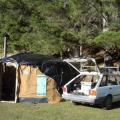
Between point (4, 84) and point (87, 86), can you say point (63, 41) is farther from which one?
point (87, 86)

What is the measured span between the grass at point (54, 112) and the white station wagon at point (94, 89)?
16.4 inches

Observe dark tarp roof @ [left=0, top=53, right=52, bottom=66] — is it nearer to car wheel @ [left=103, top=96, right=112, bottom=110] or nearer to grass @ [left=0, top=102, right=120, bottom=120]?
grass @ [left=0, top=102, right=120, bottom=120]

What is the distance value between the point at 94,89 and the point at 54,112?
2.03 metres

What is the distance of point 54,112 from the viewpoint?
16.3 metres

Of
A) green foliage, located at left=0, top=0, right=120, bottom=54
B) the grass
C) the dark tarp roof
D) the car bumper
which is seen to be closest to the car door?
the grass

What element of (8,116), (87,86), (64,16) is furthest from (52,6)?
(8,116)

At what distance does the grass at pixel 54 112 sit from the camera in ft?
49.2

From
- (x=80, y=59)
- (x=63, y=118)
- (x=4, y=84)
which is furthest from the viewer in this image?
(x=4, y=84)

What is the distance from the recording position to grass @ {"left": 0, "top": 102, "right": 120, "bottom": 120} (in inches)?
590

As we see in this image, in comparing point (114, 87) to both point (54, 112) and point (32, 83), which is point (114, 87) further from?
point (32, 83)

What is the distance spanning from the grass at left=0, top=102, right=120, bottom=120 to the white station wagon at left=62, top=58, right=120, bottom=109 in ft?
1.37

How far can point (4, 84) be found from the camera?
21.8 m

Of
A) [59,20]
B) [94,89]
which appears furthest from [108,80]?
[59,20]

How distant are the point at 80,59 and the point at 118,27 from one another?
3356 mm
